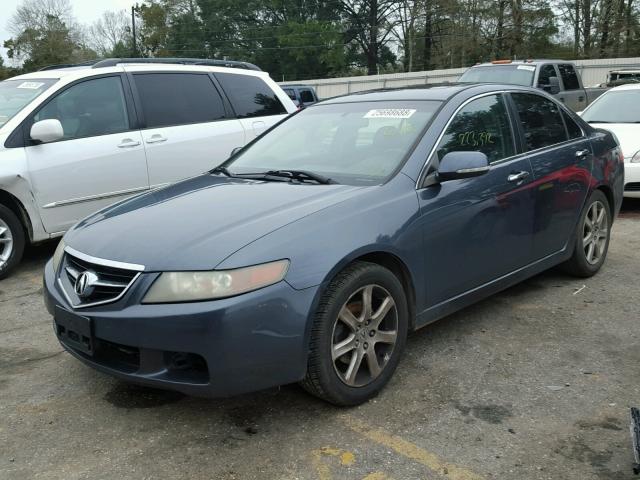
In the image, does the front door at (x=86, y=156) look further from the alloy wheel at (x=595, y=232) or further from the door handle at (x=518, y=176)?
the alloy wheel at (x=595, y=232)

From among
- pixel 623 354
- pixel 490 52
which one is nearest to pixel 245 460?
pixel 623 354

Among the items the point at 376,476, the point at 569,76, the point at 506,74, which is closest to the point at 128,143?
the point at 376,476

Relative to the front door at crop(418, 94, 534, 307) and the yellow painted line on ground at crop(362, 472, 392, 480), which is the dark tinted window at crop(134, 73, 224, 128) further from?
the yellow painted line on ground at crop(362, 472, 392, 480)

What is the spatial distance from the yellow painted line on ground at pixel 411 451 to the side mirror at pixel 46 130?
3708 mm

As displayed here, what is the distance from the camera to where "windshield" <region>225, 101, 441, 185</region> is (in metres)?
3.60

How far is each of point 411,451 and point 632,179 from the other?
608 cm

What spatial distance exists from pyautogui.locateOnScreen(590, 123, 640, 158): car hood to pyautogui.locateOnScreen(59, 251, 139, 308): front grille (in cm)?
678

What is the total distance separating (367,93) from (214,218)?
180cm

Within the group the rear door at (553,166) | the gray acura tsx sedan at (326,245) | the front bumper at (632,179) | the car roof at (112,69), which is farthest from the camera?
the front bumper at (632,179)

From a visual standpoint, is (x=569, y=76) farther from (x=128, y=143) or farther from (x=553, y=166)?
(x=128, y=143)

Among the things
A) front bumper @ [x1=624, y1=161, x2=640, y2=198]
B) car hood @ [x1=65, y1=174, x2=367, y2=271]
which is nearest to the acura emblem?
car hood @ [x1=65, y1=174, x2=367, y2=271]

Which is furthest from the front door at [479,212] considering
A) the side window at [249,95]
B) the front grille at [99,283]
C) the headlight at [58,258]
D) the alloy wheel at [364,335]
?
the side window at [249,95]

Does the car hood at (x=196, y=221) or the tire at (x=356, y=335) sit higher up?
the car hood at (x=196, y=221)

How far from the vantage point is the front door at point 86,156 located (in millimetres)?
5434
